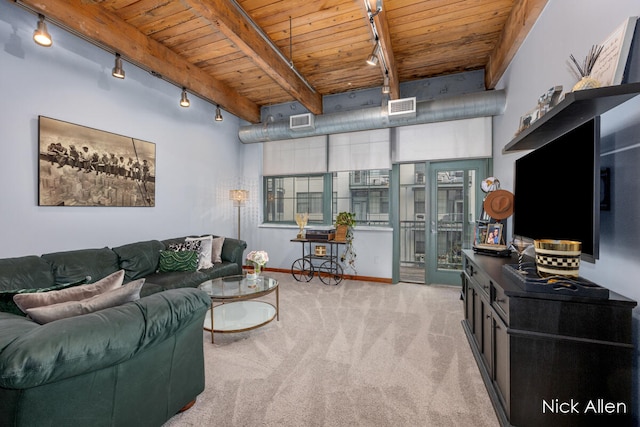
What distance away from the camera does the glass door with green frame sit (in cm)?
430

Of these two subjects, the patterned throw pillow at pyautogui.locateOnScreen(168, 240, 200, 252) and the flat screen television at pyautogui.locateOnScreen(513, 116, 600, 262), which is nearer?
the flat screen television at pyautogui.locateOnScreen(513, 116, 600, 262)

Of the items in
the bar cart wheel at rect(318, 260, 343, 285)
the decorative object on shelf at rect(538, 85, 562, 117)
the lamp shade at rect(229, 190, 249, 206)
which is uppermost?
the decorative object on shelf at rect(538, 85, 562, 117)

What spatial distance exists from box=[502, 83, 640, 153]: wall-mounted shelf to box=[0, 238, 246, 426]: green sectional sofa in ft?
7.35

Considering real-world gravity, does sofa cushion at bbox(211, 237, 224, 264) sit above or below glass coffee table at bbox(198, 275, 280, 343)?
above

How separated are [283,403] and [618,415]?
1722 mm

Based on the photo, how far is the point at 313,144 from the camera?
5250mm

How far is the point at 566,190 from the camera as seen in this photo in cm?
159

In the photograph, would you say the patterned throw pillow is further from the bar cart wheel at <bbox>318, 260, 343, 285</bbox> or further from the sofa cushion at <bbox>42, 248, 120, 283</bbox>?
the bar cart wheel at <bbox>318, 260, 343, 285</bbox>

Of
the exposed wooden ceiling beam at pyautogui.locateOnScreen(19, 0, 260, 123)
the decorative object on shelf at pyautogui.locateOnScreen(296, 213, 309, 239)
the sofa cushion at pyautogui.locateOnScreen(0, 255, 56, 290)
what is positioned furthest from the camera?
the decorative object on shelf at pyautogui.locateOnScreen(296, 213, 309, 239)

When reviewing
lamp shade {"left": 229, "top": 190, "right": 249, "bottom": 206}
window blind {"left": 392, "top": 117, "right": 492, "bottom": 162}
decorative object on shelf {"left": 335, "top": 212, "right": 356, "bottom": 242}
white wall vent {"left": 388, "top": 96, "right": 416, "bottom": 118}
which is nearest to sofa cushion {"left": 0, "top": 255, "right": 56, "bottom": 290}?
lamp shade {"left": 229, "top": 190, "right": 249, "bottom": 206}

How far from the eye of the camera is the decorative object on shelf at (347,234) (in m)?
4.63

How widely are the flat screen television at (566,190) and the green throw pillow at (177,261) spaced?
360 centimetres

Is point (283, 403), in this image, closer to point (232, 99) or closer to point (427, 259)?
point (427, 259)
